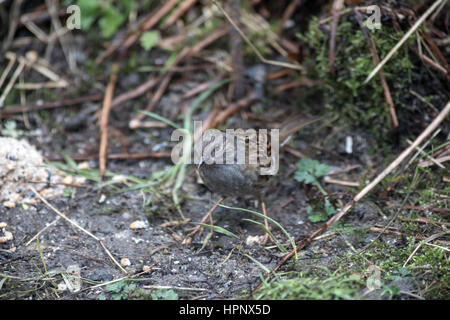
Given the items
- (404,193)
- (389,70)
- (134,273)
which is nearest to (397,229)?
(404,193)

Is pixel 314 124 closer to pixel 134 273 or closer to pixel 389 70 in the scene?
pixel 389 70

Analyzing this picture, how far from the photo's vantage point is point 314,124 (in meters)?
4.34

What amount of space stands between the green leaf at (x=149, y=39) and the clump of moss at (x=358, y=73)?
5.10 ft

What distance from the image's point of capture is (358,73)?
3.86 meters

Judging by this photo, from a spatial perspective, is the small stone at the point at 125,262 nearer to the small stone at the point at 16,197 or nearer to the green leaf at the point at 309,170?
the small stone at the point at 16,197

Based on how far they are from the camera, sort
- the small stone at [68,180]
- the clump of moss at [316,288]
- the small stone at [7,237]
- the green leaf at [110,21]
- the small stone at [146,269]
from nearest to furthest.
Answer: the clump of moss at [316,288]
the small stone at [146,269]
the small stone at [7,237]
the small stone at [68,180]
the green leaf at [110,21]

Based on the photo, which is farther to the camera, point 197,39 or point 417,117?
point 197,39

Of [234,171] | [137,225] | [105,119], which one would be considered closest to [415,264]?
[234,171]

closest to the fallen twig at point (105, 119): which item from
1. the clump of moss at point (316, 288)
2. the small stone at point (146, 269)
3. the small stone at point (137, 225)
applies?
the small stone at point (137, 225)

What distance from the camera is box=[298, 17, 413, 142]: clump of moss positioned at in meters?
3.77

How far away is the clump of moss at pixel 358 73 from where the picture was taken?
377 cm

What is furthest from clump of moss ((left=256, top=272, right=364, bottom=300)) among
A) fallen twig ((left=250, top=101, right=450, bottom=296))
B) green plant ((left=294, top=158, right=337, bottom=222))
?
green plant ((left=294, top=158, right=337, bottom=222))

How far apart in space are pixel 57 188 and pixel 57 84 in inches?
60.3
